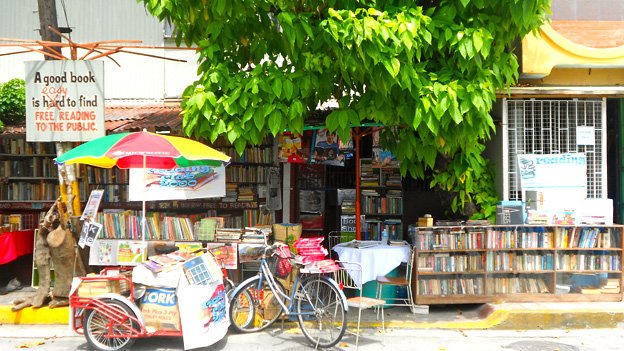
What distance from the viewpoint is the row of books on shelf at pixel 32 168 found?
1054cm

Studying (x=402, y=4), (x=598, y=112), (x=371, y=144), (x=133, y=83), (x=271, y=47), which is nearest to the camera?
(x=402, y=4)

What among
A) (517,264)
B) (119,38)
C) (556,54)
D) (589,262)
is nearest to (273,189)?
(517,264)

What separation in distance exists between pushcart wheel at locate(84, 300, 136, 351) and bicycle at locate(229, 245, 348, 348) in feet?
4.18

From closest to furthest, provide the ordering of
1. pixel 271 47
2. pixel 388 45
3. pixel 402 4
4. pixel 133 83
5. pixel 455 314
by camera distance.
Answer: pixel 388 45, pixel 402 4, pixel 271 47, pixel 455 314, pixel 133 83

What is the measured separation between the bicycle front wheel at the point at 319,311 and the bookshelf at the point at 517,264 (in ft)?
6.25

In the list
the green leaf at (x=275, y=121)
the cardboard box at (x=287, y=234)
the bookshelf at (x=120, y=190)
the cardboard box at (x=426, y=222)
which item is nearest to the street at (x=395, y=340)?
the cardboard box at (x=287, y=234)

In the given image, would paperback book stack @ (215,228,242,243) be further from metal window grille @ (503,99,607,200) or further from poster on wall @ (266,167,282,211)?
metal window grille @ (503,99,607,200)

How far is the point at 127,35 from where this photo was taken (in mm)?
11773

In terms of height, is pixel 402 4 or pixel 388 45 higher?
pixel 402 4

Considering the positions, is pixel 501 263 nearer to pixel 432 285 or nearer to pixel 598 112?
pixel 432 285

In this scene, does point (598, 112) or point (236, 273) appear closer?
point (236, 273)

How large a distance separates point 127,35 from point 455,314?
8.33 meters

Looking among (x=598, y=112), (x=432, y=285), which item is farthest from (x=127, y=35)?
(x=598, y=112)

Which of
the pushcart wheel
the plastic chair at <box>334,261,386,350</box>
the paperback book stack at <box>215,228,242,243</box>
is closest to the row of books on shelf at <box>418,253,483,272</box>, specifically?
the plastic chair at <box>334,261,386,350</box>
